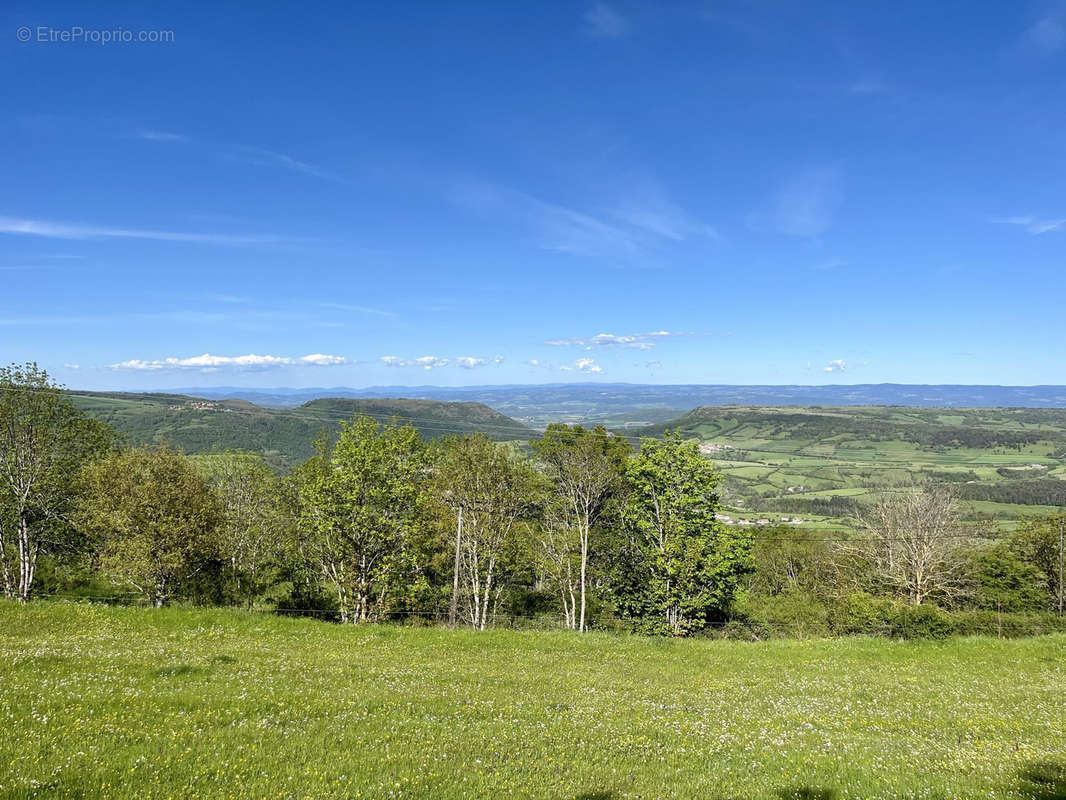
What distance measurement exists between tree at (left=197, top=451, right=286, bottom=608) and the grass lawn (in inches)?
1005

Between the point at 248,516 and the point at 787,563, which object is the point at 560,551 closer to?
the point at 248,516

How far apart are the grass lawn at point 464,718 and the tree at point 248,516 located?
25.5 m

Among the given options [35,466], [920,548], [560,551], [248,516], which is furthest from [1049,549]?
[35,466]

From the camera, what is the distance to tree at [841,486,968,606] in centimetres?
4894

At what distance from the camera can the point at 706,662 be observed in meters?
25.4

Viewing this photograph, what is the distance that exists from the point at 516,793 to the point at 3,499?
4678 centimetres

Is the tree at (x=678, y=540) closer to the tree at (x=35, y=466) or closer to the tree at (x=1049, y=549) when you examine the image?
the tree at (x=1049, y=549)

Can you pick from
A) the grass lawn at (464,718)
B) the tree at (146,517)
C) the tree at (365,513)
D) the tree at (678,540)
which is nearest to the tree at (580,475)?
the tree at (678,540)

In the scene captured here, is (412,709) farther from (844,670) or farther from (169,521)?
(169,521)

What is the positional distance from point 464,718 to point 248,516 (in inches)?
1709

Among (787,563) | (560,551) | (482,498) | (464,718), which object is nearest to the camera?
(464,718)

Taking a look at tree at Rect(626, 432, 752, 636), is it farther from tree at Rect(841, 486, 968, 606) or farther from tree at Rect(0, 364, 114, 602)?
tree at Rect(0, 364, 114, 602)

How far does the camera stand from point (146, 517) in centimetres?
3600

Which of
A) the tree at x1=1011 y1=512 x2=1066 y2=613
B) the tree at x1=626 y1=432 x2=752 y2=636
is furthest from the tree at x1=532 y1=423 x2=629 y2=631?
the tree at x1=1011 y1=512 x2=1066 y2=613
